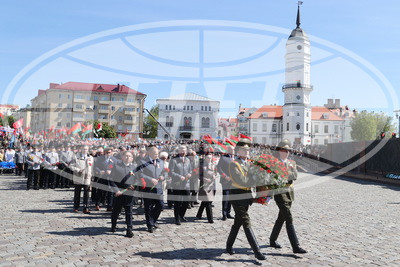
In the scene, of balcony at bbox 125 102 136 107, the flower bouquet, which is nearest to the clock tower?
balcony at bbox 125 102 136 107

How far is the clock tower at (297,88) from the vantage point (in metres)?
94.1

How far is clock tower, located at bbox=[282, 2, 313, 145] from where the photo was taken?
94125 mm

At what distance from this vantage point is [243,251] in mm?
7035

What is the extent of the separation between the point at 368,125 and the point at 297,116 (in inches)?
744

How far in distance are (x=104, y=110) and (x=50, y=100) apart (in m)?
13.3

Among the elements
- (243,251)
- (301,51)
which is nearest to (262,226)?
(243,251)

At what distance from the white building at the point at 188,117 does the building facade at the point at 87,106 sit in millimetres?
7212

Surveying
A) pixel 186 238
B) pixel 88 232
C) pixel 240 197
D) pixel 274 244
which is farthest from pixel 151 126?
pixel 240 197

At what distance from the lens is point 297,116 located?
3910 inches

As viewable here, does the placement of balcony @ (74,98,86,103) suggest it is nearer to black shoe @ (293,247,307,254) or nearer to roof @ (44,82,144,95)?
roof @ (44,82,144,95)

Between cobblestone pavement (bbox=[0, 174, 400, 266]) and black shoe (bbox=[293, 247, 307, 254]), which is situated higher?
black shoe (bbox=[293, 247, 307, 254])

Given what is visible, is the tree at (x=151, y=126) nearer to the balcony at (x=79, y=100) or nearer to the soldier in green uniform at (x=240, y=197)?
the balcony at (x=79, y=100)

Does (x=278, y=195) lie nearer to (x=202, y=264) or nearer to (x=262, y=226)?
(x=202, y=264)

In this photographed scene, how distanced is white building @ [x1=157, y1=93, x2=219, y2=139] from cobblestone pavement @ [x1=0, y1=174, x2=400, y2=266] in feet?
300
